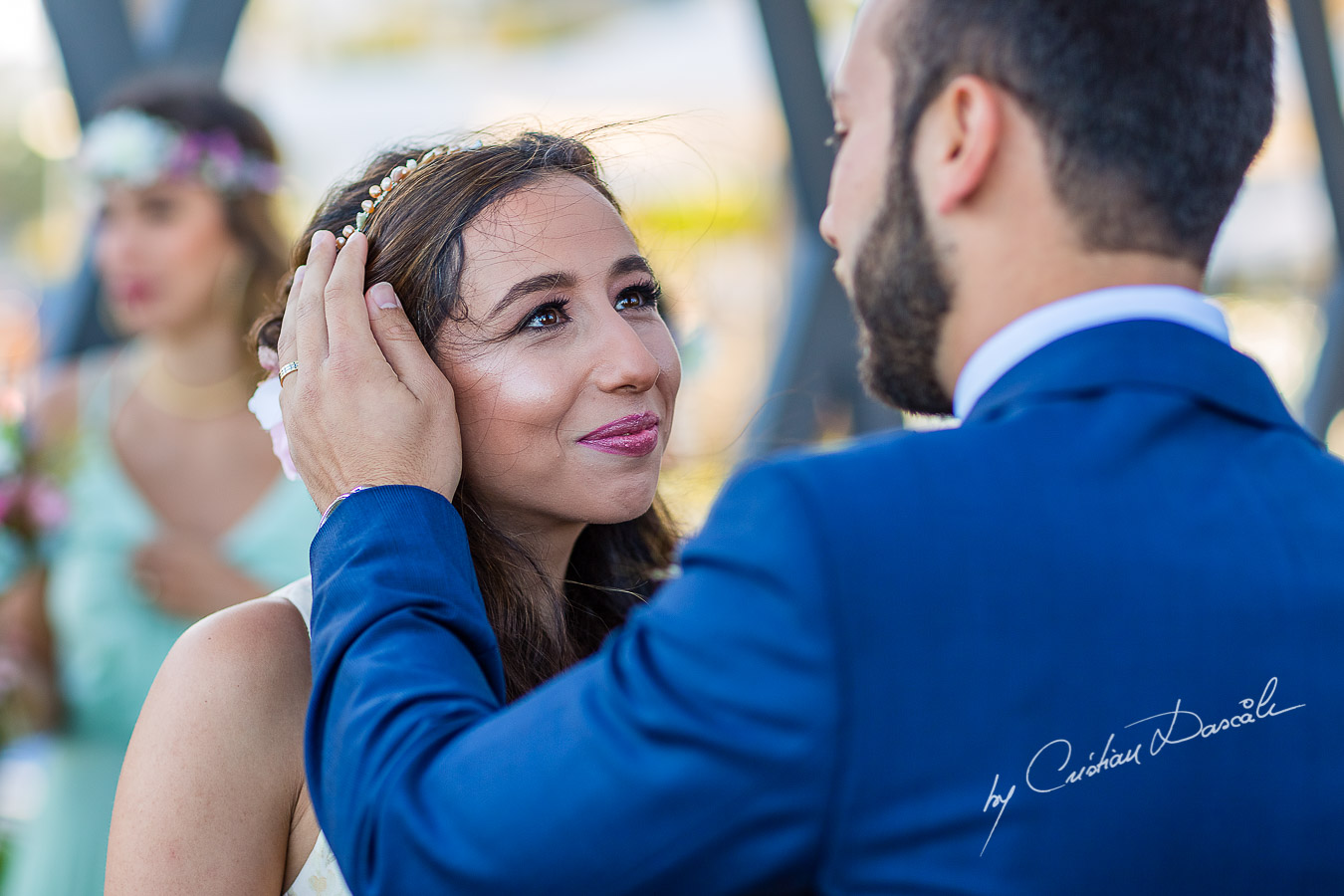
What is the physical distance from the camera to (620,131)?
158cm

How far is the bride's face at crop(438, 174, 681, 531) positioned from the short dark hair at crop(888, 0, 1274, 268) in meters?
0.49

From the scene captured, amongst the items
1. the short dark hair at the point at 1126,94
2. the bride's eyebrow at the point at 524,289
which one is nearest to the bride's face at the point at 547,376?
the bride's eyebrow at the point at 524,289

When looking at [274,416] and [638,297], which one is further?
[638,297]

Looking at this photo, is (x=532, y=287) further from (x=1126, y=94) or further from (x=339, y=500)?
(x=1126, y=94)

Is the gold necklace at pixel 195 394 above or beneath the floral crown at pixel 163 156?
beneath

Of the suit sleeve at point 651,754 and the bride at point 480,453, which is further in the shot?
the bride at point 480,453

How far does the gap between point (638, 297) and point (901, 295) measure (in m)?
0.52

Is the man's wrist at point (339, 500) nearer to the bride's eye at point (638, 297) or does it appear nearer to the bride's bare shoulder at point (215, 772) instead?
the bride's bare shoulder at point (215, 772)

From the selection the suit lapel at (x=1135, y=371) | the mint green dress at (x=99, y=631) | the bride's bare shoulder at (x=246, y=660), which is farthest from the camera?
the mint green dress at (x=99, y=631)

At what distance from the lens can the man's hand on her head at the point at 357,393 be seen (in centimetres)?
102

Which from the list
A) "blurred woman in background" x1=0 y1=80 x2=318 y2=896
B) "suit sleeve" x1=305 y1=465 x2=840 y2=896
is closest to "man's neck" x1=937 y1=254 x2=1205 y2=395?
"suit sleeve" x1=305 y1=465 x2=840 y2=896

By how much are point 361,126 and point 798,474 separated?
243cm

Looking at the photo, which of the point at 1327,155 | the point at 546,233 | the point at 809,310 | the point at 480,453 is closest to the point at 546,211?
the point at 546,233

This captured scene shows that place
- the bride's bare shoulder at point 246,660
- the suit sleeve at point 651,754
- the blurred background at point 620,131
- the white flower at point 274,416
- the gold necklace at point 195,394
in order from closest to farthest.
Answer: the suit sleeve at point 651,754 → the bride's bare shoulder at point 246,660 → the white flower at point 274,416 → the blurred background at point 620,131 → the gold necklace at point 195,394
